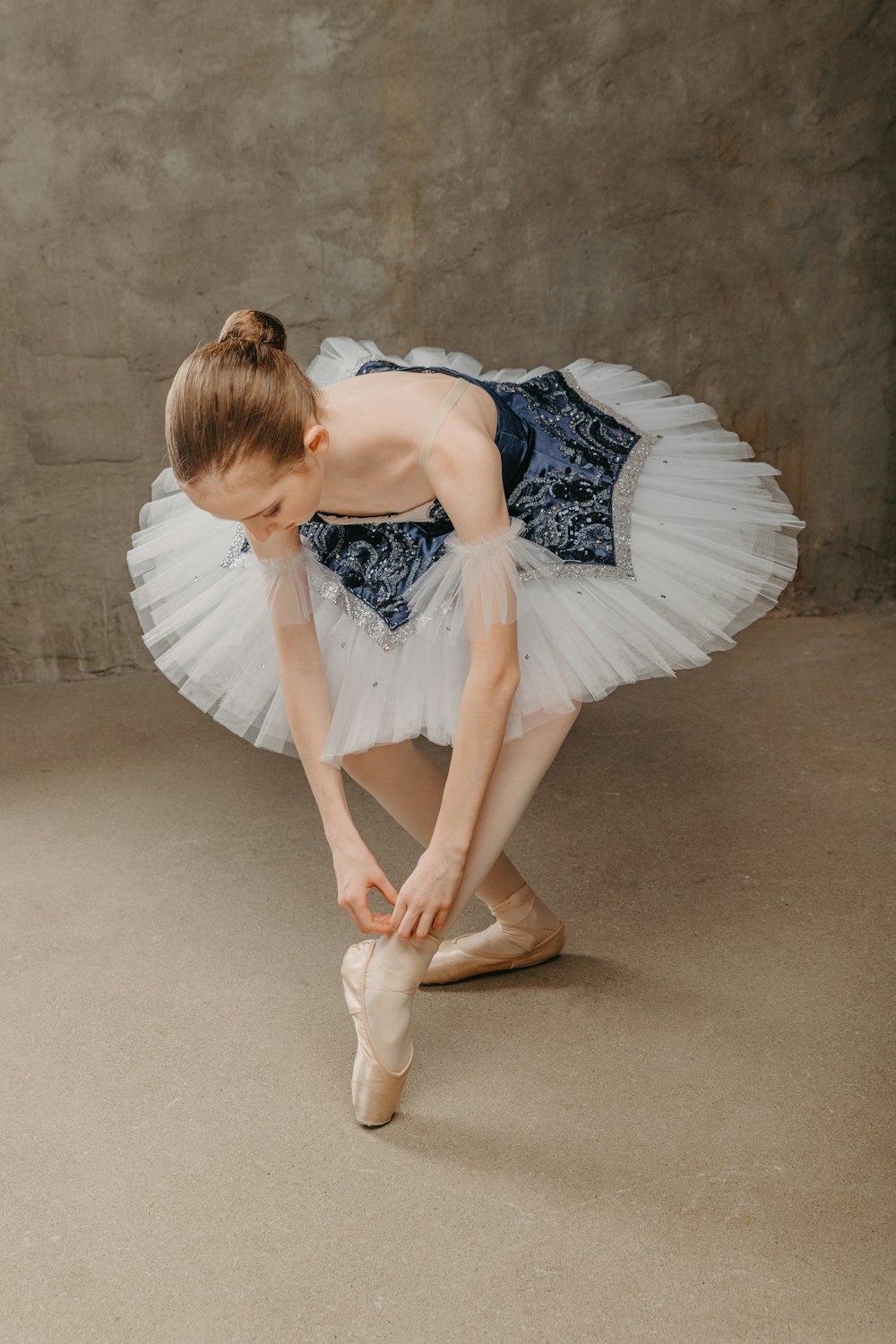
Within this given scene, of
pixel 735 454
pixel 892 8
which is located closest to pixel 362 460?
pixel 735 454

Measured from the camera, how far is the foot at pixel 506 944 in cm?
160

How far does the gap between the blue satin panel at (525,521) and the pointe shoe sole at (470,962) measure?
1.58 ft

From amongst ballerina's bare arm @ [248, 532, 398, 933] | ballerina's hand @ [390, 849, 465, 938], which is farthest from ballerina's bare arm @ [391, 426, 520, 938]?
ballerina's bare arm @ [248, 532, 398, 933]

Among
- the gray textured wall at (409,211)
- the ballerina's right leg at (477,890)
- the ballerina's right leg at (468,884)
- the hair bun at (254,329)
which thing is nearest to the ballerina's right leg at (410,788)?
the ballerina's right leg at (477,890)

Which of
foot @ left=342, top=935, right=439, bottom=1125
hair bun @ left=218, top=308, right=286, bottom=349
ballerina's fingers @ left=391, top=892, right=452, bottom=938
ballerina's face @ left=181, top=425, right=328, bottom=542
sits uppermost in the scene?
hair bun @ left=218, top=308, right=286, bottom=349

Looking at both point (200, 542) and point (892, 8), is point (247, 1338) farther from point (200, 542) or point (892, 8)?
point (892, 8)

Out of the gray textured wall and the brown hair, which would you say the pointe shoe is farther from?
the gray textured wall

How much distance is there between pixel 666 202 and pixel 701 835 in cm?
185

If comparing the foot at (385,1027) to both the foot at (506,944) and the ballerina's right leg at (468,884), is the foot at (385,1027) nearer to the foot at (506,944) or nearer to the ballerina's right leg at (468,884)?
the ballerina's right leg at (468,884)

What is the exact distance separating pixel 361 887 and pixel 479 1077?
0.29 meters

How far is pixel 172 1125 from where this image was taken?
135 centimetres

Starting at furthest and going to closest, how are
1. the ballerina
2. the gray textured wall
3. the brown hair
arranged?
the gray textured wall < the ballerina < the brown hair

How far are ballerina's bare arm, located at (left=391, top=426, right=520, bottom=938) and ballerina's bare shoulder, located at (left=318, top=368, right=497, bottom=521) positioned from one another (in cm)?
4

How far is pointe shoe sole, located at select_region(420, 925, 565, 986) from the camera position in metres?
1.62
